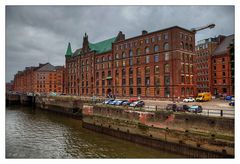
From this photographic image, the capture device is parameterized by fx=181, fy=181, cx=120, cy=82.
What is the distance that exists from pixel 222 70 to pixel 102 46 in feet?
139

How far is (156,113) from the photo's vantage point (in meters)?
21.6

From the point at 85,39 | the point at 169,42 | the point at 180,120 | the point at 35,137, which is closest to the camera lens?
the point at 180,120

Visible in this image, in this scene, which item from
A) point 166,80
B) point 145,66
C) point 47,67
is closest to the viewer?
point 166,80

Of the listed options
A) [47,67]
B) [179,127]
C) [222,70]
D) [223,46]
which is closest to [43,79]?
[47,67]

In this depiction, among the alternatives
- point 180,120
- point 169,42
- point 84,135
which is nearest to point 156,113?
point 180,120

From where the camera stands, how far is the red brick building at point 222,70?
194 ft

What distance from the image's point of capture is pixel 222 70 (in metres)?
61.8

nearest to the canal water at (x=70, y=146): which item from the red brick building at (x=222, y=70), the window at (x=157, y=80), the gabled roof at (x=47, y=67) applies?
the window at (x=157, y=80)

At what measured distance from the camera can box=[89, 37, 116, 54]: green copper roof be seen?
62200mm

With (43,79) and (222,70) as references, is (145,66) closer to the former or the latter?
(222,70)

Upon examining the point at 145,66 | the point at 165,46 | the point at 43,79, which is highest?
the point at 165,46

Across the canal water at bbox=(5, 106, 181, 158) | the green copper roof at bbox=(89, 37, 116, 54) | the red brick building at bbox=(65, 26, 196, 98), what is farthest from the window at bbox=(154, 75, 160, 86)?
the canal water at bbox=(5, 106, 181, 158)
